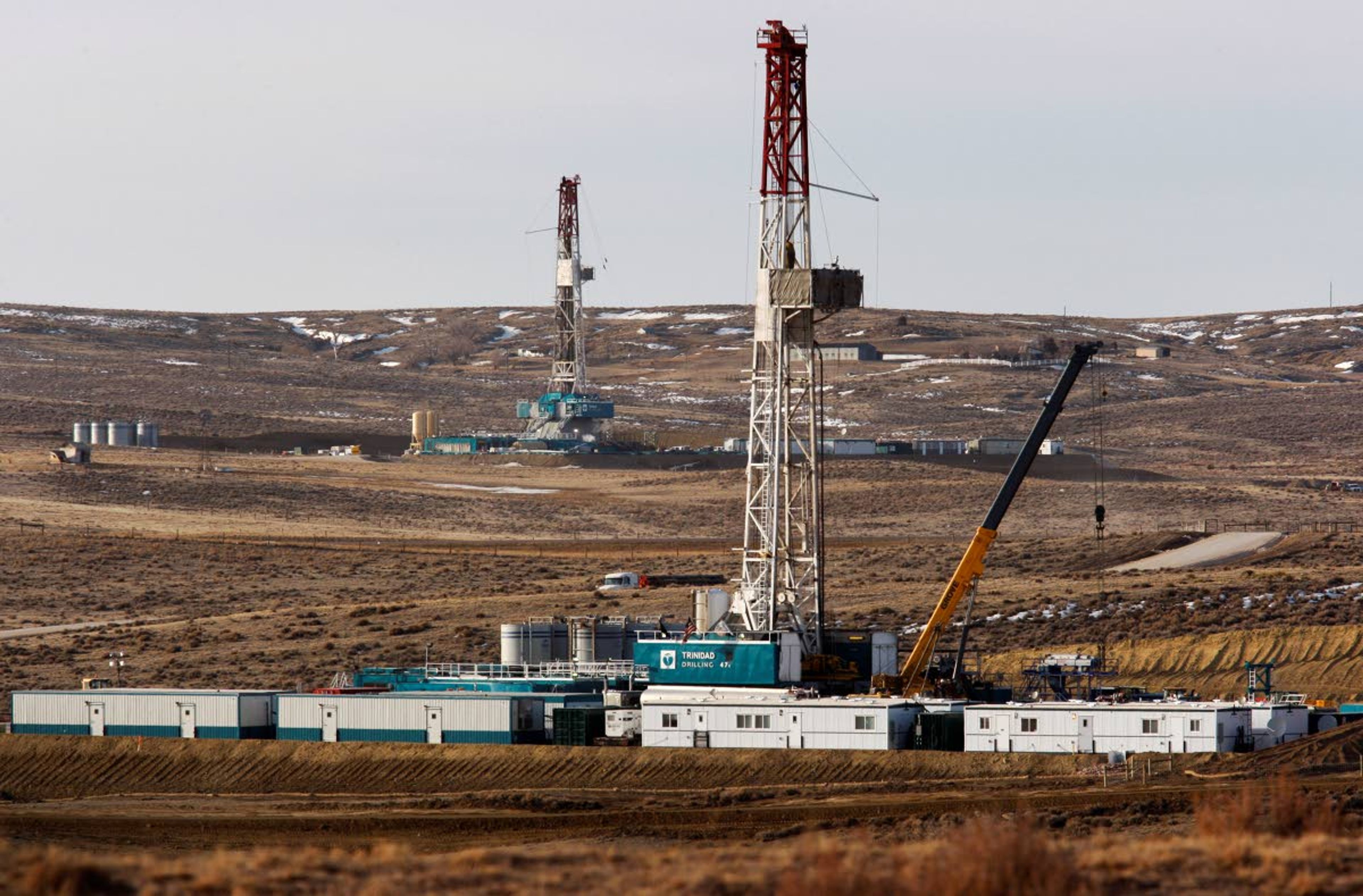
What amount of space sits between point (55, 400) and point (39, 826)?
15073 cm

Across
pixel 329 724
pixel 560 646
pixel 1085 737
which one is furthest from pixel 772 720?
pixel 560 646

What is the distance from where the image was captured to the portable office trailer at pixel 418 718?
5284 cm

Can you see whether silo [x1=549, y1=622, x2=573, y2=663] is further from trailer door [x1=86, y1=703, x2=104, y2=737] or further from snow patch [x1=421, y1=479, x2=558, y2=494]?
snow patch [x1=421, y1=479, x2=558, y2=494]

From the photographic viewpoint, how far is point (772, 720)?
5059cm

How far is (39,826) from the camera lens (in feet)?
142

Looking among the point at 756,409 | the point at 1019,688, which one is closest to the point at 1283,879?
the point at 756,409

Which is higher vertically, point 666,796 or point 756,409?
point 756,409

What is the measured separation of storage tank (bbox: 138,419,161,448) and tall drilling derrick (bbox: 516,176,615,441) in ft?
87.1

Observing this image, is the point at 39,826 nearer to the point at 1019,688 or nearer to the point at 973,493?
the point at 1019,688

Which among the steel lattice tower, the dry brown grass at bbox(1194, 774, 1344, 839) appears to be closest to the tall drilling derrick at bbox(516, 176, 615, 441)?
the steel lattice tower

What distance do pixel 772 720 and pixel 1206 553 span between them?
1710 inches

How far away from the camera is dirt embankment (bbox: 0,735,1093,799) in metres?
48.2

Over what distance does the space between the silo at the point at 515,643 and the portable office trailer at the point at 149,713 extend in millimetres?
7661

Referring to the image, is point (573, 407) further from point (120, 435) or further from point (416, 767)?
point (416, 767)
